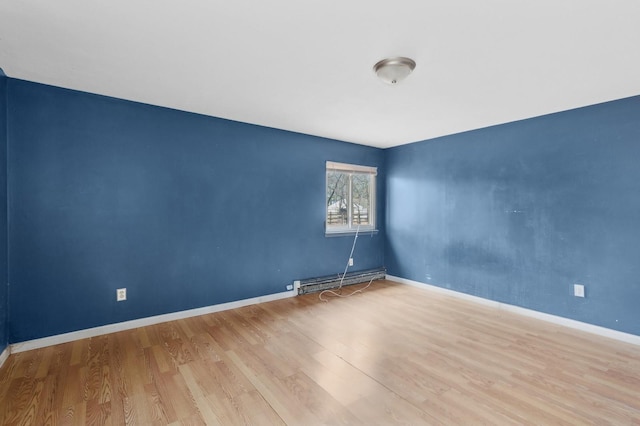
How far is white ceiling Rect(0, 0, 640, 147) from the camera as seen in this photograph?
61.6 inches

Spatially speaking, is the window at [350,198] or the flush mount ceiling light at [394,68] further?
the window at [350,198]

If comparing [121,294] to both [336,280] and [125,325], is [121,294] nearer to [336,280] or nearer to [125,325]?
[125,325]

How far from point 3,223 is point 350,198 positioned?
3.98 m

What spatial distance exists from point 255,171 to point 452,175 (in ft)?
9.20

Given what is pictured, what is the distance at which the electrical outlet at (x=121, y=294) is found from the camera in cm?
284

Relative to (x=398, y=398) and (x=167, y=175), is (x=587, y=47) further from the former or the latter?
(x=167, y=175)

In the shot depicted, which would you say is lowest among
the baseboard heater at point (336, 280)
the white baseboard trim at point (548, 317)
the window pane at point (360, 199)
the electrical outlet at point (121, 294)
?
the white baseboard trim at point (548, 317)

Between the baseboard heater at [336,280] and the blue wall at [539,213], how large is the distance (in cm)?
55

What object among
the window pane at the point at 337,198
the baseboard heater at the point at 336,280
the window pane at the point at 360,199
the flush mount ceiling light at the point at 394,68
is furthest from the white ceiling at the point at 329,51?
the baseboard heater at the point at 336,280

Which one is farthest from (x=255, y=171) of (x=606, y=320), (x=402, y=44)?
(x=606, y=320)

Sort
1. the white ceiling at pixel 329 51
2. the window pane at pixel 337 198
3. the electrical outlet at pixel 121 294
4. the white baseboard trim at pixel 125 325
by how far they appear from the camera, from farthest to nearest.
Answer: the window pane at pixel 337 198 < the electrical outlet at pixel 121 294 < the white baseboard trim at pixel 125 325 < the white ceiling at pixel 329 51

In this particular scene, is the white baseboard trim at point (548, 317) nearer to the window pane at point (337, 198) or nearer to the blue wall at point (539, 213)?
the blue wall at point (539, 213)

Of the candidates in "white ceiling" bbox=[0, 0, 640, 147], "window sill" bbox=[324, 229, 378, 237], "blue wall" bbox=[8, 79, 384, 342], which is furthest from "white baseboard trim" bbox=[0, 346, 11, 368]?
"window sill" bbox=[324, 229, 378, 237]

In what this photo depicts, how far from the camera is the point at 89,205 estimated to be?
107 inches
